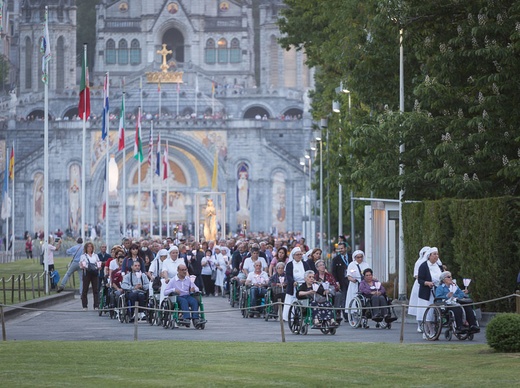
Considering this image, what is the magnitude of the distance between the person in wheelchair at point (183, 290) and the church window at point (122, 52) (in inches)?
4469

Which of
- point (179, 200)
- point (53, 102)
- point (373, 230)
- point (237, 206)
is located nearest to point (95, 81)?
point (53, 102)

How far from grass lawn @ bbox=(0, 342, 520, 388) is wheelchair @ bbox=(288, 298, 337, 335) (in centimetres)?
353

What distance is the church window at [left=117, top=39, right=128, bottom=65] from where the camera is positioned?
143m

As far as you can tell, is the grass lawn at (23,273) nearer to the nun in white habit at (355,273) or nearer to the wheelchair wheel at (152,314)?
the wheelchair wheel at (152,314)

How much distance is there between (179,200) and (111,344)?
94.3m

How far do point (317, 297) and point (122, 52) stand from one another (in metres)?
116

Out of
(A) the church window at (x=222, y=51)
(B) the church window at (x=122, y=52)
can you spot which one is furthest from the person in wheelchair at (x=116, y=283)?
(A) the church window at (x=222, y=51)

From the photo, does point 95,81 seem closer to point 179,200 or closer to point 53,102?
point 53,102

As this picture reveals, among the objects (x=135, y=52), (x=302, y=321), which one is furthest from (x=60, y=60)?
(x=302, y=321)

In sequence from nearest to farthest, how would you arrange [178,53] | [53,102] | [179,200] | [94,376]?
[94,376]
[179,200]
[53,102]
[178,53]

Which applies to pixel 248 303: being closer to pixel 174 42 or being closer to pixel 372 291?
pixel 372 291

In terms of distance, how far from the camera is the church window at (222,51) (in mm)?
143625

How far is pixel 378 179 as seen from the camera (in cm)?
3538

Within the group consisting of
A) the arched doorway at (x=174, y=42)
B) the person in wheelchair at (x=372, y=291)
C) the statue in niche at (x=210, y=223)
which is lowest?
the person in wheelchair at (x=372, y=291)
